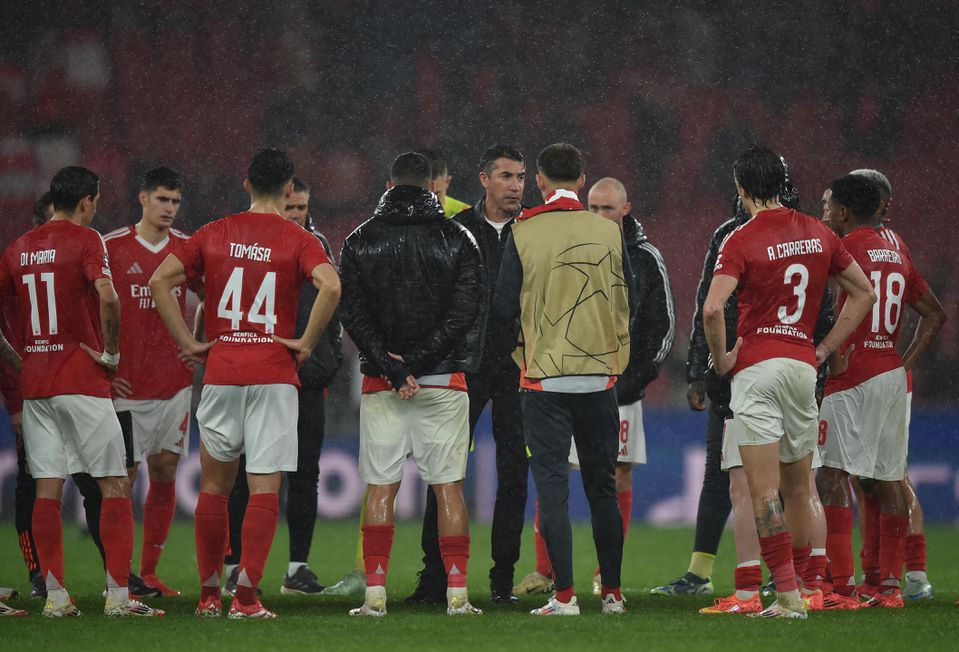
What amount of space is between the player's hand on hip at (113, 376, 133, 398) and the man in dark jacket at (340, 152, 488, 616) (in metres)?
1.56

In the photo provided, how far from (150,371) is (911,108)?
10.7 meters

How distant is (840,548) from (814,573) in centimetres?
31

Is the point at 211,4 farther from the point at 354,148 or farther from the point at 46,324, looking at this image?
the point at 46,324

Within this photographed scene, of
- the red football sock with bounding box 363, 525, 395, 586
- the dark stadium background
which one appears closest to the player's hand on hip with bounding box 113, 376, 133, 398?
the red football sock with bounding box 363, 525, 395, 586

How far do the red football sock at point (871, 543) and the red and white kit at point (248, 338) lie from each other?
9.38 feet

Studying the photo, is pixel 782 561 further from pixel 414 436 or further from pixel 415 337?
pixel 415 337

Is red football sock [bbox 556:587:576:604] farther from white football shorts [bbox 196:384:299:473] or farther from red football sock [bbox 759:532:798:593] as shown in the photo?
white football shorts [bbox 196:384:299:473]

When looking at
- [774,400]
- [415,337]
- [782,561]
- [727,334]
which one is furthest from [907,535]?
[415,337]

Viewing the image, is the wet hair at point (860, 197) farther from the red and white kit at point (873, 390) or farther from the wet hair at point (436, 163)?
the wet hair at point (436, 163)

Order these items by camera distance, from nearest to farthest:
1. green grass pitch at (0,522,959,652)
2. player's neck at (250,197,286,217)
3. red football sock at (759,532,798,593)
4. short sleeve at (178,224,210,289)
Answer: green grass pitch at (0,522,959,652) → red football sock at (759,532,798,593) → short sleeve at (178,224,210,289) → player's neck at (250,197,286,217)

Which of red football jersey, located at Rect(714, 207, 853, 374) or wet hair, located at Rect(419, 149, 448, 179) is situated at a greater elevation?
wet hair, located at Rect(419, 149, 448, 179)

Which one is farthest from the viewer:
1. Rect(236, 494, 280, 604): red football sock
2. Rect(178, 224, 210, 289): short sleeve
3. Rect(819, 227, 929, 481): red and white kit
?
Rect(819, 227, 929, 481): red and white kit

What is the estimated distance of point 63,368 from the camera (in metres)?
5.67

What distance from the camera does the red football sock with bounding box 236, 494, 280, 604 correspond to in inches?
211
